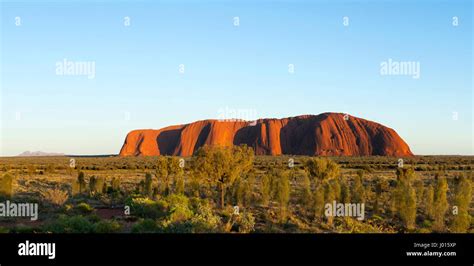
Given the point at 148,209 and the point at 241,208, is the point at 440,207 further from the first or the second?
the point at 148,209

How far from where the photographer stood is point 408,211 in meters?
19.1

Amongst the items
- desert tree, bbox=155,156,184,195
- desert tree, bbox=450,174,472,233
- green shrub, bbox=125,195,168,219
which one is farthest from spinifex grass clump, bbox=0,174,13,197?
desert tree, bbox=450,174,472,233

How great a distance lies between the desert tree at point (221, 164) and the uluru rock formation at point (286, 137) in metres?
111

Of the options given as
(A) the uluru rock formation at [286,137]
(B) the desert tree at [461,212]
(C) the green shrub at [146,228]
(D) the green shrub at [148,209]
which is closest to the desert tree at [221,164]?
(D) the green shrub at [148,209]

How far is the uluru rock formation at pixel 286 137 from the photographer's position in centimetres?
13900

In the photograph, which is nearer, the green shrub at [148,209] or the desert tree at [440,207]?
the desert tree at [440,207]

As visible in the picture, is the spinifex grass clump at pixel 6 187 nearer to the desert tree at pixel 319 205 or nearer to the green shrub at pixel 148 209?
the green shrub at pixel 148 209

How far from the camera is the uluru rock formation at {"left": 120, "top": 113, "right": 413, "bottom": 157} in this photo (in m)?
139

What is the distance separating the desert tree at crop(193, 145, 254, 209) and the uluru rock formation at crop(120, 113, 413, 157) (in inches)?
4369

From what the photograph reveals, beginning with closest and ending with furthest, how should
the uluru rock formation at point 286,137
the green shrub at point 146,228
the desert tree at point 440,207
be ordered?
the green shrub at point 146,228 → the desert tree at point 440,207 → the uluru rock formation at point 286,137
